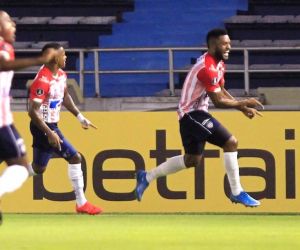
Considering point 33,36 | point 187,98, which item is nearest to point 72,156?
point 187,98

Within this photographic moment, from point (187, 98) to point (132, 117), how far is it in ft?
6.47

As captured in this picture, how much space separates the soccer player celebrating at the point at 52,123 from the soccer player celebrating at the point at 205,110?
111cm

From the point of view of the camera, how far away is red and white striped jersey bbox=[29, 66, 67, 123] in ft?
45.7

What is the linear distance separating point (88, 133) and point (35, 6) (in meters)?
9.04

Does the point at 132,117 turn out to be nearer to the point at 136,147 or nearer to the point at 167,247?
the point at 136,147

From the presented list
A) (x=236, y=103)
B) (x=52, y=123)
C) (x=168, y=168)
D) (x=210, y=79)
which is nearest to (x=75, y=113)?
(x=52, y=123)

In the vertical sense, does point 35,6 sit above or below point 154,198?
above

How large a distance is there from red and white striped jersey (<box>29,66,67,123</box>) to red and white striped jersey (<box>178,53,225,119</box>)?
128 cm

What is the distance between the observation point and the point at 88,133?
15680mm

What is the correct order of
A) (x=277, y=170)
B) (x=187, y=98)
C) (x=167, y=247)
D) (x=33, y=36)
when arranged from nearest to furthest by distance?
(x=167, y=247)
(x=187, y=98)
(x=277, y=170)
(x=33, y=36)

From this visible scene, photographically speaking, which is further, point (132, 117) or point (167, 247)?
point (132, 117)

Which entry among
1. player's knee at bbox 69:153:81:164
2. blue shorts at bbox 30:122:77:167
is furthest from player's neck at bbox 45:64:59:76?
player's knee at bbox 69:153:81:164

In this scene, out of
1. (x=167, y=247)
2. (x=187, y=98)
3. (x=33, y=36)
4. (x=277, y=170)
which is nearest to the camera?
(x=167, y=247)

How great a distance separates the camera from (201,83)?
13.7 meters
